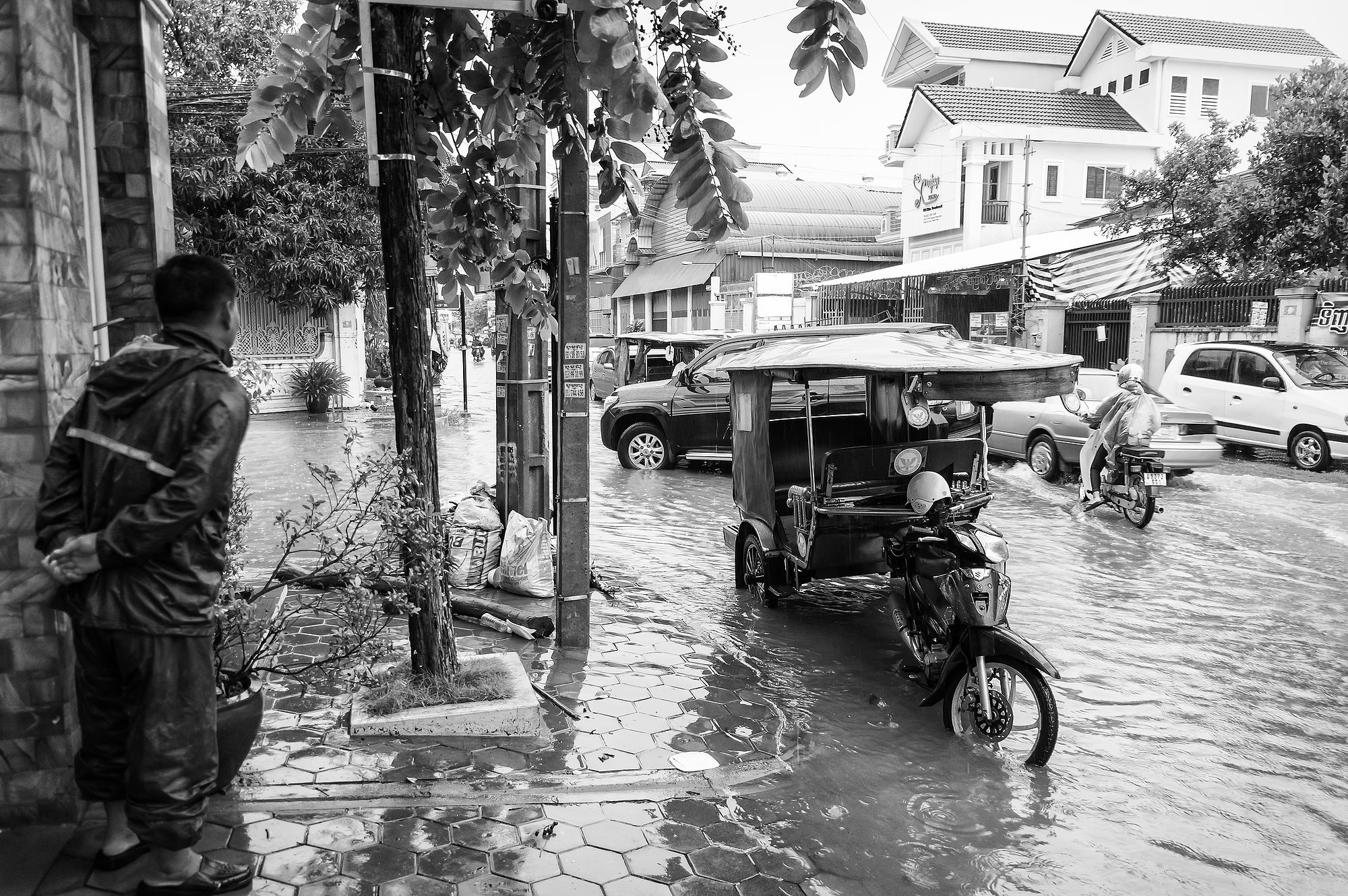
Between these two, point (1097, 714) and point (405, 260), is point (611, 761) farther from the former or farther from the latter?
point (1097, 714)

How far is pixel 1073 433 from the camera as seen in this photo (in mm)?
13641

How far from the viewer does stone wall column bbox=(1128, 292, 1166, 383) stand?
806 inches

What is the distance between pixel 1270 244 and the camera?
17609 mm

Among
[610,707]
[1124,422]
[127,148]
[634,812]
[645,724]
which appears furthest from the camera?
[1124,422]

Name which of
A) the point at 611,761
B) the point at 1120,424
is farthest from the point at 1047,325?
the point at 611,761

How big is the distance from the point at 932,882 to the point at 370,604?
2.57 metres

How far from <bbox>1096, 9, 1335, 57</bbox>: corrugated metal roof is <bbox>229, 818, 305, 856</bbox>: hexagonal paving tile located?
Answer: 36.8 m

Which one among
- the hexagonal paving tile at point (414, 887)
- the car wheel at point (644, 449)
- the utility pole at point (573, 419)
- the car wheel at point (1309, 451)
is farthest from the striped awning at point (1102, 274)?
the hexagonal paving tile at point (414, 887)

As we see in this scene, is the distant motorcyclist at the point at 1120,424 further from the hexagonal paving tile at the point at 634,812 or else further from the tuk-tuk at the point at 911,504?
the hexagonal paving tile at the point at 634,812

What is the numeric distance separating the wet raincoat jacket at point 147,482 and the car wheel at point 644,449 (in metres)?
12.1

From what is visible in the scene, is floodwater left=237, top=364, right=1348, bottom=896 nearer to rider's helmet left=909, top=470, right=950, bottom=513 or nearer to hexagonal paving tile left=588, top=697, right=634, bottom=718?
hexagonal paving tile left=588, top=697, right=634, bottom=718

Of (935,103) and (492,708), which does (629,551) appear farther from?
(935,103)

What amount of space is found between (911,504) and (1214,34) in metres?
36.3

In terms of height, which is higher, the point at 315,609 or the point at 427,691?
the point at 315,609
